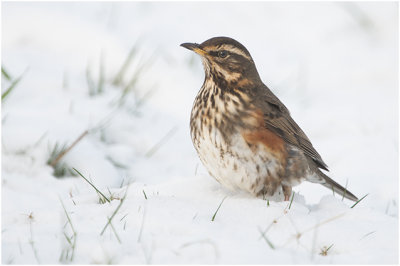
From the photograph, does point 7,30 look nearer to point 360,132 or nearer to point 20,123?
point 20,123

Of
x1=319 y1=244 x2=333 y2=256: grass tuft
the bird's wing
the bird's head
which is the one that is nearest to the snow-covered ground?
x1=319 y1=244 x2=333 y2=256: grass tuft

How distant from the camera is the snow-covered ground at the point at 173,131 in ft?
12.7

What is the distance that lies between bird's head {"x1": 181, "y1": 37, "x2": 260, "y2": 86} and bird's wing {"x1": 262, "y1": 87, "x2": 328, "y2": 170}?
0.28m

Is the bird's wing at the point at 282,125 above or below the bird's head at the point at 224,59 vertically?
below

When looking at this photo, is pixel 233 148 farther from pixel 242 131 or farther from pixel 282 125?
pixel 282 125

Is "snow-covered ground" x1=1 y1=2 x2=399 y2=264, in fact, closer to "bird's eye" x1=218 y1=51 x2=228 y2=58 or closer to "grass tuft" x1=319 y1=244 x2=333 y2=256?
"grass tuft" x1=319 y1=244 x2=333 y2=256

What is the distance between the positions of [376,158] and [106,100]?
3214 millimetres

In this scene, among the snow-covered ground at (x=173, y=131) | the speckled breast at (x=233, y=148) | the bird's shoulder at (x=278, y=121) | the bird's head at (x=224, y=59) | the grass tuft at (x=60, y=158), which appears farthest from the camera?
the grass tuft at (x=60, y=158)

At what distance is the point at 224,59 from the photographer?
5066mm

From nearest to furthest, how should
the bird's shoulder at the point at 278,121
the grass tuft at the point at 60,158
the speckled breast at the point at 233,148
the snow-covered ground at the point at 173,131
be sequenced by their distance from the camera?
the snow-covered ground at the point at 173,131
the speckled breast at the point at 233,148
the bird's shoulder at the point at 278,121
the grass tuft at the point at 60,158

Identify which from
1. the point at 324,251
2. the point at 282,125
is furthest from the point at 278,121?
the point at 324,251

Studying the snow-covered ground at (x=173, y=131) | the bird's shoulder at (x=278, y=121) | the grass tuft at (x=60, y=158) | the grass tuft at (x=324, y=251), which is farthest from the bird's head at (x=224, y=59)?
the grass tuft at (x=324, y=251)

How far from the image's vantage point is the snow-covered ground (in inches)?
152

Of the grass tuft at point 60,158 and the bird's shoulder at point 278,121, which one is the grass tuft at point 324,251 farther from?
the grass tuft at point 60,158
